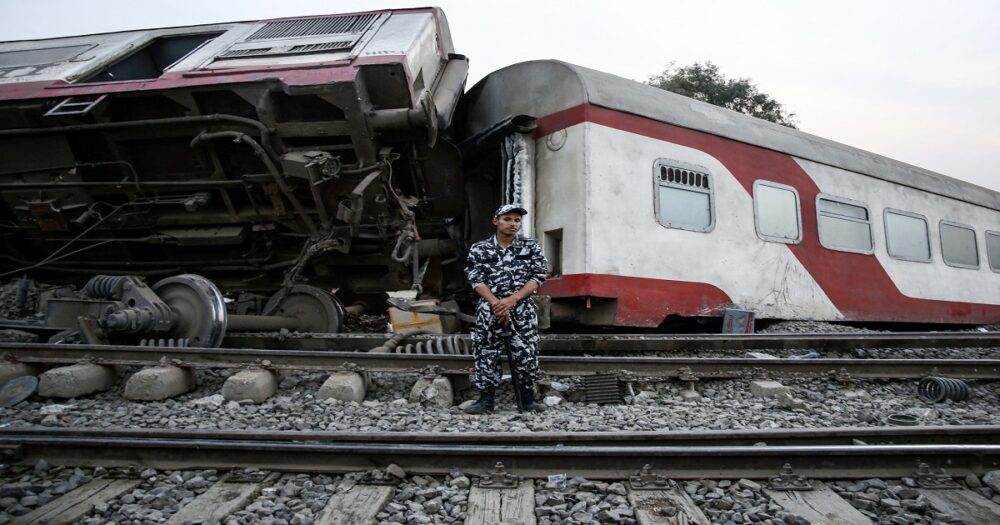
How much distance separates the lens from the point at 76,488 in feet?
7.43

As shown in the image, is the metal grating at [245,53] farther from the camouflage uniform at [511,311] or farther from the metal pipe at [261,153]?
the camouflage uniform at [511,311]

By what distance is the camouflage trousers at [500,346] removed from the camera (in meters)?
3.72

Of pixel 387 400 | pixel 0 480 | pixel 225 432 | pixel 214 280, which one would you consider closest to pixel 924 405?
pixel 387 400

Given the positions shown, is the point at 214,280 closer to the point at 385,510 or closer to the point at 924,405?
the point at 385,510

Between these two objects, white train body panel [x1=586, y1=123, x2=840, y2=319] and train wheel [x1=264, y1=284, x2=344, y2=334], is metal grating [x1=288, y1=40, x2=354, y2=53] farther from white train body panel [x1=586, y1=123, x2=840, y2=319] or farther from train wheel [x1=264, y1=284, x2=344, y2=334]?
white train body panel [x1=586, y1=123, x2=840, y2=319]

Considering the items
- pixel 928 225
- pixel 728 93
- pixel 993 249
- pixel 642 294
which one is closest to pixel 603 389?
pixel 642 294

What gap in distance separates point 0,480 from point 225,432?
32.8 inches

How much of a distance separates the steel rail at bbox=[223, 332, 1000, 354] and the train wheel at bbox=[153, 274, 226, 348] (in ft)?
1.32

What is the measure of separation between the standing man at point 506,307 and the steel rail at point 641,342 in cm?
115

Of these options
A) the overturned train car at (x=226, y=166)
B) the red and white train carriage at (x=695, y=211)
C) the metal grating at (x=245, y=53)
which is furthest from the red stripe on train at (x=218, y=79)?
the red and white train carriage at (x=695, y=211)

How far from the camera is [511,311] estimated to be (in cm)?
378

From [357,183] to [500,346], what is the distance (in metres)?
2.34

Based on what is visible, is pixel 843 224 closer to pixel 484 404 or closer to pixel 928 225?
pixel 928 225

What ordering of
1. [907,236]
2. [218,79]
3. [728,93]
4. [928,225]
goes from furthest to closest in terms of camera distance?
[728,93] < [928,225] < [907,236] < [218,79]
